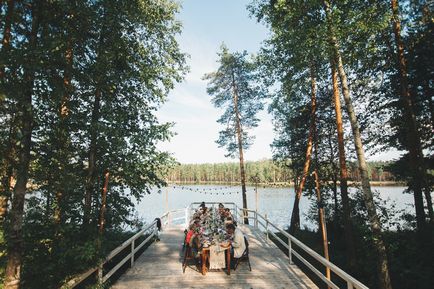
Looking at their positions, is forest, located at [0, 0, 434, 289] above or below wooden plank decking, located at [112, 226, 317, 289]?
above

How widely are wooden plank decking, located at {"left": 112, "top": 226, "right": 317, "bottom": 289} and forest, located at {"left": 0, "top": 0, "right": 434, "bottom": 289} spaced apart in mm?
1398

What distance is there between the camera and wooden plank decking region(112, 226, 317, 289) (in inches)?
291

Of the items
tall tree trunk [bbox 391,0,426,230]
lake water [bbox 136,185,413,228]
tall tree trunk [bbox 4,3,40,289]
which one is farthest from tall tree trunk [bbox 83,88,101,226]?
tall tree trunk [bbox 391,0,426,230]

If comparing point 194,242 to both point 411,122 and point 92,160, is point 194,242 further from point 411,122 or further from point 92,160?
point 411,122

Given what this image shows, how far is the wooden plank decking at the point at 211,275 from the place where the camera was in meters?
7.39

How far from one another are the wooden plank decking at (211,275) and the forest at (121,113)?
1.40m

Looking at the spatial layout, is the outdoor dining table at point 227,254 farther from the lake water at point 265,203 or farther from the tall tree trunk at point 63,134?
the tall tree trunk at point 63,134

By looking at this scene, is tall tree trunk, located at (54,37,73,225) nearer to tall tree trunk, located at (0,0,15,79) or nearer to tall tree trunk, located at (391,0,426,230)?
tall tree trunk, located at (0,0,15,79)

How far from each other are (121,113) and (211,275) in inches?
223

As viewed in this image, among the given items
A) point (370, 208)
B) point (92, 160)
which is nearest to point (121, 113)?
point (92, 160)

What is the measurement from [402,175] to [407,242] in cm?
498

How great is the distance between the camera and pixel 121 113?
869cm

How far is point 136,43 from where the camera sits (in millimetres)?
9852

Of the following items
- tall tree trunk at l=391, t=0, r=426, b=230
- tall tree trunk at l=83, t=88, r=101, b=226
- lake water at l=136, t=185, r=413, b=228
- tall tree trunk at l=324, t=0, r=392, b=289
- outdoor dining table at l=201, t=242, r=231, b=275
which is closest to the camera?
tall tree trunk at l=83, t=88, r=101, b=226
